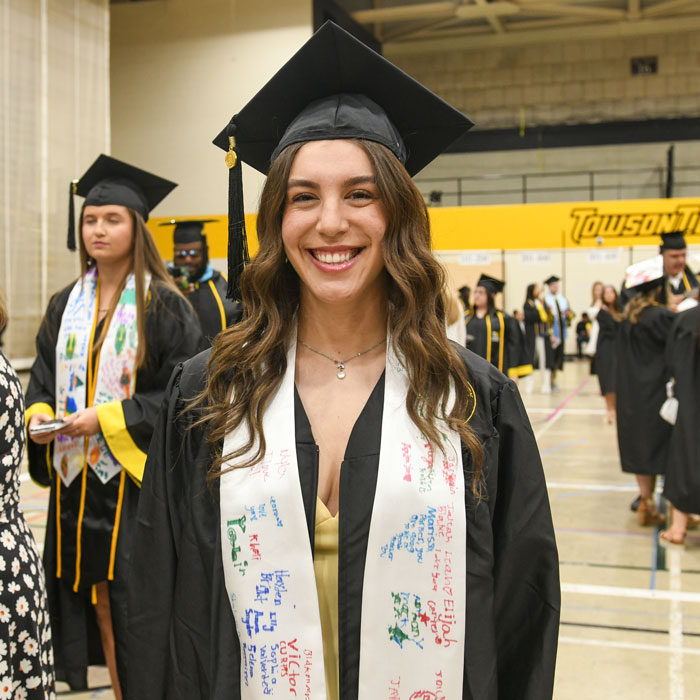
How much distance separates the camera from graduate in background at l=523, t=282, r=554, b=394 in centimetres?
1395

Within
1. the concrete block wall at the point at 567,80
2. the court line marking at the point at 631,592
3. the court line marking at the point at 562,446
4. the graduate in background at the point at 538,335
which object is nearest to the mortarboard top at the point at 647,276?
the court line marking at the point at 631,592

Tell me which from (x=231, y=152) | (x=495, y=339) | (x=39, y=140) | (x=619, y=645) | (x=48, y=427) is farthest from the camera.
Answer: (x=495, y=339)

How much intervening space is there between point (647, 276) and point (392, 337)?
14.8ft

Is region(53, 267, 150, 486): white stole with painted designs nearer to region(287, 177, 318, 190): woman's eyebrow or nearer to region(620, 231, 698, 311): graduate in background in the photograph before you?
region(287, 177, 318, 190): woman's eyebrow

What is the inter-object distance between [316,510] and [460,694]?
433 millimetres

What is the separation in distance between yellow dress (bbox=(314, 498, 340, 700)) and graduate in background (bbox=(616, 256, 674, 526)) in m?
4.65

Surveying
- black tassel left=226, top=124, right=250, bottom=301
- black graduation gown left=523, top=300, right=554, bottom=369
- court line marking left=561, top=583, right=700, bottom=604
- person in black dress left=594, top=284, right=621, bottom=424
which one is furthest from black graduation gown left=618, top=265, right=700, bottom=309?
black graduation gown left=523, top=300, right=554, bottom=369

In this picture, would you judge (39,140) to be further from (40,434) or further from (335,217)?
(335,217)

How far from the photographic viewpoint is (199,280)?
5238 millimetres

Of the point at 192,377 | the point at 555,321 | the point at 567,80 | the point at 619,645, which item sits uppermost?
the point at 567,80

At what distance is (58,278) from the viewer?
9438 millimetres

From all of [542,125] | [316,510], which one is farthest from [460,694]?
[542,125]

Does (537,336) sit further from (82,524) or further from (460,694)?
(460,694)

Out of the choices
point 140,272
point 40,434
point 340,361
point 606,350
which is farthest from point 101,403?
point 606,350
